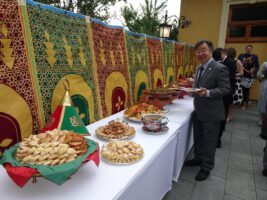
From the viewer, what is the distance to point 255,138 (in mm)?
3703

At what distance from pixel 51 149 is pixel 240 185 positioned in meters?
2.18

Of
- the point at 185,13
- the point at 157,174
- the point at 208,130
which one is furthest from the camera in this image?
the point at 185,13

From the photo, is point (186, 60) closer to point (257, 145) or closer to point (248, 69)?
point (248, 69)

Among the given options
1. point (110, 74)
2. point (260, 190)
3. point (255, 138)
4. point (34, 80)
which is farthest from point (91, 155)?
point (255, 138)

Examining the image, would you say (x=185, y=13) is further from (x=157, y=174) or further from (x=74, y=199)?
(x=74, y=199)

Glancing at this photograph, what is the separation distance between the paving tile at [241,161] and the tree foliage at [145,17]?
7.77 m

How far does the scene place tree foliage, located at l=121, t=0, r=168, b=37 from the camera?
32.4ft

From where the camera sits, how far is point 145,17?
10.1 m

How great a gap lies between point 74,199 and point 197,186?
1714mm

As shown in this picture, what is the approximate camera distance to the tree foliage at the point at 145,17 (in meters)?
9.88

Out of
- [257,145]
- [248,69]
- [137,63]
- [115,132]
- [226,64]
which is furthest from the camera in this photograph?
[248,69]

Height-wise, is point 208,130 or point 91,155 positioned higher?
point 91,155

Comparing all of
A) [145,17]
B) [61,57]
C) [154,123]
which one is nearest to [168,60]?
[154,123]

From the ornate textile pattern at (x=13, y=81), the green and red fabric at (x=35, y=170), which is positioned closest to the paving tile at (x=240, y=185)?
the green and red fabric at (x=35, y=170)
